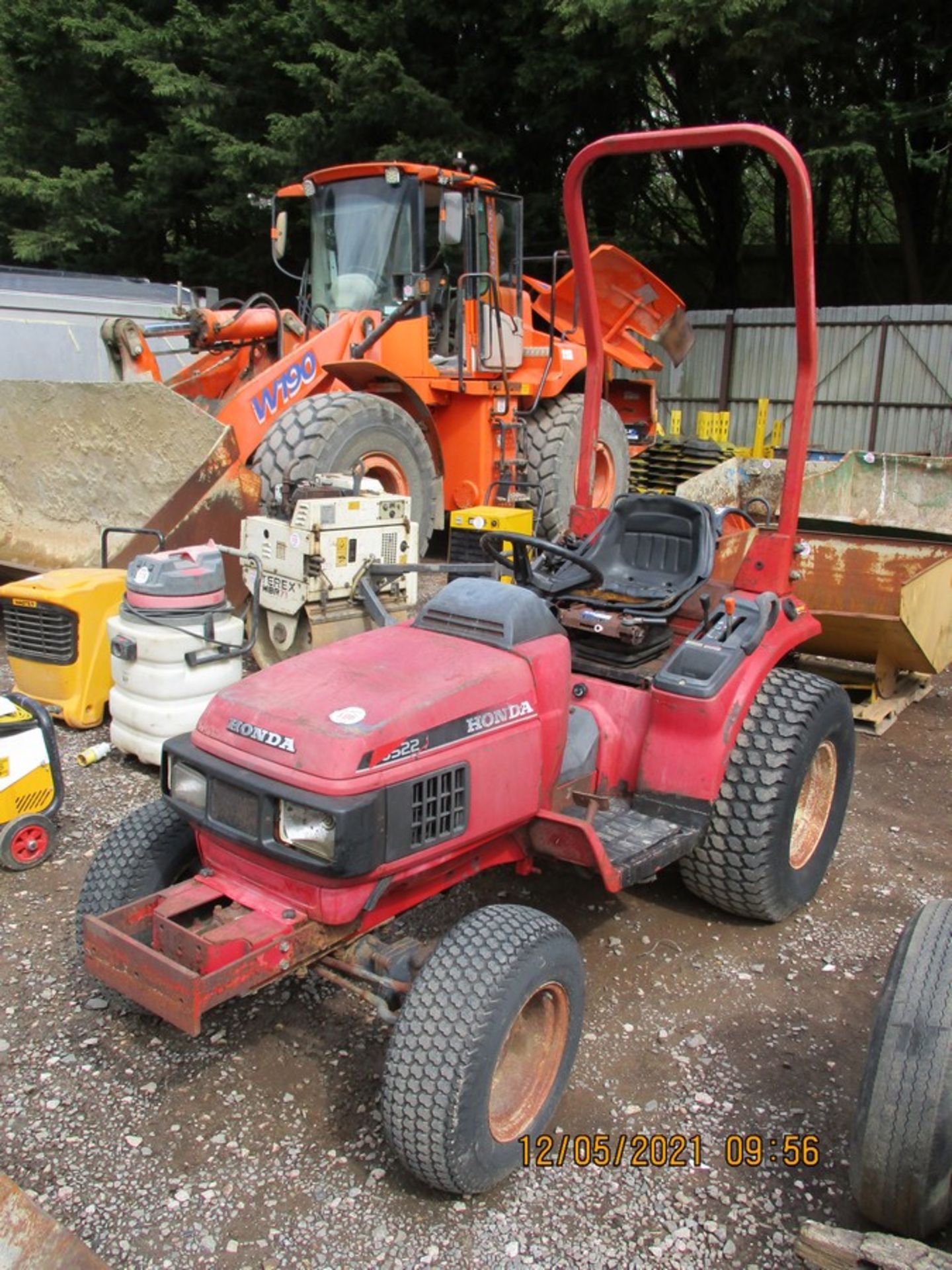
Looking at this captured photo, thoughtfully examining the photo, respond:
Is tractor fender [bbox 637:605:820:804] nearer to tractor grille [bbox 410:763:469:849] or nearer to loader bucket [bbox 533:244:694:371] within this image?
tractor grille [bbox 410:763:469:849]

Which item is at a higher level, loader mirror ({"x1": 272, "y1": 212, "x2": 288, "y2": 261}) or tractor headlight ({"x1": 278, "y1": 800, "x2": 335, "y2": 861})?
loader mirror ({"x1": 272, "y1": 212, "x2": 288, "y2": 261})

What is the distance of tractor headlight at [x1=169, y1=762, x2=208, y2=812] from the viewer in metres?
2.65

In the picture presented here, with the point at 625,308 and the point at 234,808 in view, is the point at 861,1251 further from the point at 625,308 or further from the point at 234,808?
the point at 625,308

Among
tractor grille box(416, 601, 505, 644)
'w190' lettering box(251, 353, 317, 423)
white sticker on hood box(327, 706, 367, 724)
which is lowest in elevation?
white sticker on hood box(327, 706, 367, 724)

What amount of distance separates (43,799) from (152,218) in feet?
52.6

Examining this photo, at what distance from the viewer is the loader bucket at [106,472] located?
5605mm

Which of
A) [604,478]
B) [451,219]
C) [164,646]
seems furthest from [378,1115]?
[604,478]

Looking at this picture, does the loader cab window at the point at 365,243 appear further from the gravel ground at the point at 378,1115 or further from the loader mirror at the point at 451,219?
the gravel ground at the point at 378,1115

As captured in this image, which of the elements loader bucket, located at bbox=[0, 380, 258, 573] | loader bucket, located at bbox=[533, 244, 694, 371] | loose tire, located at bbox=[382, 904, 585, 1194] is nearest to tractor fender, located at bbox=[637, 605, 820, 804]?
loose tire, located at bbox=[382, 904, 585, 1194]

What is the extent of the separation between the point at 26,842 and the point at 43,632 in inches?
56.3

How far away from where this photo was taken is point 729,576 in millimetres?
4305

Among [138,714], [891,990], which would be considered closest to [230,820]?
[891,990]

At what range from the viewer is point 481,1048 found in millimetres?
2287

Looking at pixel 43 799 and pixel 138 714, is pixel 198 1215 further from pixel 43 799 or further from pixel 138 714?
pixel 138 714
